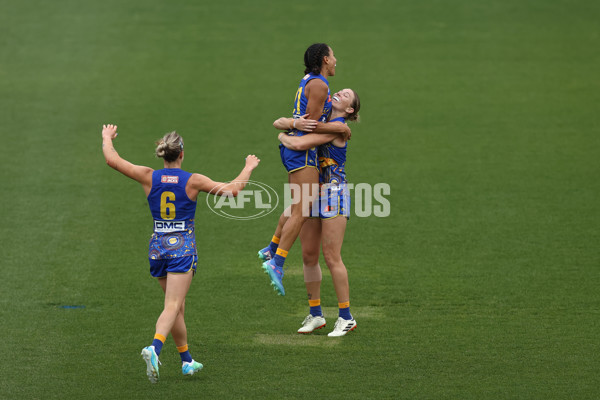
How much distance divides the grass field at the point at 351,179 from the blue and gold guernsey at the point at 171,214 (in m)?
1.24

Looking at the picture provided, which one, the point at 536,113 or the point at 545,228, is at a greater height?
the point at 536,113

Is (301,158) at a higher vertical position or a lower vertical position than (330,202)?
higher

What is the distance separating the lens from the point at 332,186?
29.8 feet

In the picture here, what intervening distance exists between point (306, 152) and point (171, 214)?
1.91 metres

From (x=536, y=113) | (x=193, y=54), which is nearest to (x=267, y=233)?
(x=536, y=113)

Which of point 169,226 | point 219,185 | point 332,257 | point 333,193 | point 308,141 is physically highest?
point 308,141

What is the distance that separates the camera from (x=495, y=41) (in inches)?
893

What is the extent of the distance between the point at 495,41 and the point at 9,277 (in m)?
15.0

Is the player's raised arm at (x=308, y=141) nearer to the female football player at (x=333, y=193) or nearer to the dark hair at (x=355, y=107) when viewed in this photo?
the female football player at (x=333, y=193)

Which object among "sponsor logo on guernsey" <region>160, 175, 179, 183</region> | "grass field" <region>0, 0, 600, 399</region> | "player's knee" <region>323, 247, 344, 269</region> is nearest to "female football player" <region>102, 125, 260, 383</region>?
"sponsor logo on guernsey" <region>160, 175, 179, 183</region>

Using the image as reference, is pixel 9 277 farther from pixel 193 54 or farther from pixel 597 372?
pixel 193 54

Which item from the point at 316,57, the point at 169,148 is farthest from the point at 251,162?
the point at 316,57

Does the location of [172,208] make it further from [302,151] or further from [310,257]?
[310,257]

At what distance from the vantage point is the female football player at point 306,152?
8891 millimetres
